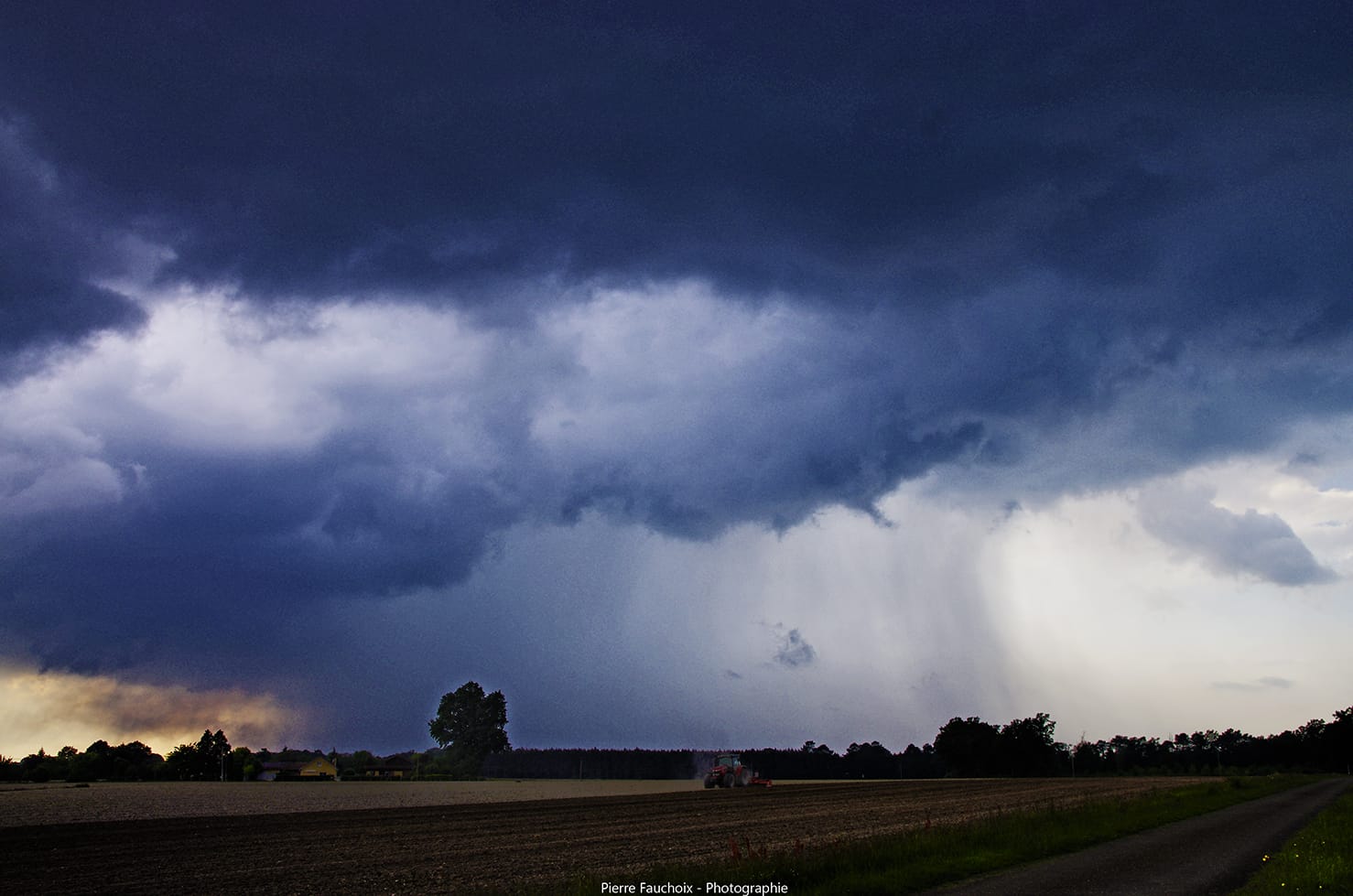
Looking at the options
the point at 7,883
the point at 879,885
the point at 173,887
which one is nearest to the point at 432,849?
the point at 173,887

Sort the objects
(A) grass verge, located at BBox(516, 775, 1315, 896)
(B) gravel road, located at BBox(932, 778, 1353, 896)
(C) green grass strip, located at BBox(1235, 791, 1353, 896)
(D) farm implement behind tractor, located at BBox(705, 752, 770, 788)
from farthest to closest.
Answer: (D) farm implement behind tractor, located at BBox(705, 752, 770, 788) < (A) grass verge, located at BBox(516, 775, 1315, 896) < (B) gravel road, located at BBox(932, 778, 1353, 896) < (C) green grass strip, located at BBox(1235, 791, 1353, 896)

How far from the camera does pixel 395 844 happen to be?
38844 mm

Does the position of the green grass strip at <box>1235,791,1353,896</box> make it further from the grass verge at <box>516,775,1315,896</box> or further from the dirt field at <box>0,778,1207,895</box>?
the dirt field at <box>0,778,1207,895</box>

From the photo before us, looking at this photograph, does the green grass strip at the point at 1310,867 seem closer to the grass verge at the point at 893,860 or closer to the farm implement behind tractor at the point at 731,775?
the grass verge at the point at 893,860

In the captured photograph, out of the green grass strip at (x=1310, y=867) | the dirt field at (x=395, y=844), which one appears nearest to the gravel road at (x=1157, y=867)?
the green grass strip at (x=1310, y=867)

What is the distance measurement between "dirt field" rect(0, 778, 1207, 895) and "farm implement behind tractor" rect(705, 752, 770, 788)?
36396mm

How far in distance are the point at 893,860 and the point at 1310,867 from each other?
461 inches

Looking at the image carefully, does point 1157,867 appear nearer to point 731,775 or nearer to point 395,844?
point 395,844

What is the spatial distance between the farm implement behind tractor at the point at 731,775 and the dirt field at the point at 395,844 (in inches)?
1433

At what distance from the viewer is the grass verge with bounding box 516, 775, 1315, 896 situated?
78.1ft

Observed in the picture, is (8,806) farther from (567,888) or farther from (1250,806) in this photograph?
(1250,806)

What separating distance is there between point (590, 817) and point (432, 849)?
65.4 ft

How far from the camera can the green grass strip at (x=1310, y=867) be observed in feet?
72.7

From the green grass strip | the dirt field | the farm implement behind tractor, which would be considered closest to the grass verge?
the dirt field
